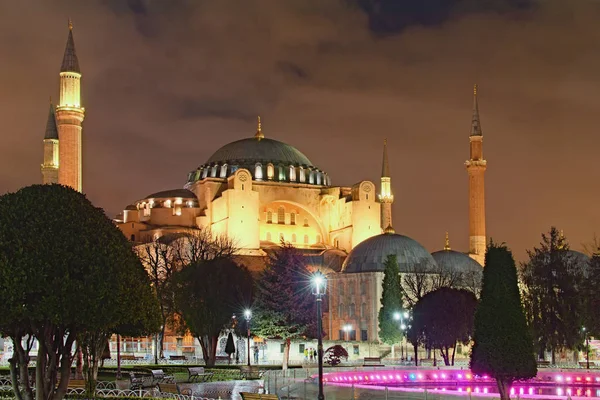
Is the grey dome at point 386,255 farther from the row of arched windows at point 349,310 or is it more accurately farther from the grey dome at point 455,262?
the grey dome at point 455,262

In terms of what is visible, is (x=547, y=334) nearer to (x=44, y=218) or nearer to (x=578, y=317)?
(x=578, y=317)

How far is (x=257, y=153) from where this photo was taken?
82.5m

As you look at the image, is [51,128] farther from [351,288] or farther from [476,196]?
[476,196]

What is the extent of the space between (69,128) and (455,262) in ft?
94.1

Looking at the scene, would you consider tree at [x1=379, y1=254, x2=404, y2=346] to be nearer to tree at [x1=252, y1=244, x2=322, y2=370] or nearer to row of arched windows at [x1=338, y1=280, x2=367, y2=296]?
row of arched windows at [x1=338, y1=280, x2=367, y2=296]

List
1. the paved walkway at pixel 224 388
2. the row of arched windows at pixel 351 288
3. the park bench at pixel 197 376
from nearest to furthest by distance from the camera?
the paved walkway at pixel 224 388, the park bench at pixel 197 376, the row of arched windows at pixel 351 288

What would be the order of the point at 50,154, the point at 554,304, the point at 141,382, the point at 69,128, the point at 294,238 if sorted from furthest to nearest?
the point at 294,238, the point at 50,154, the point at 69,128, the point at 554,304, the point at 141,382

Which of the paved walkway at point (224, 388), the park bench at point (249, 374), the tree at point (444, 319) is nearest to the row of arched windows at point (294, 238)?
the tree at point (444, 319)

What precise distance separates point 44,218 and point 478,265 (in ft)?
179

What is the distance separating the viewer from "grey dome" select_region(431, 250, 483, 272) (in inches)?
2586

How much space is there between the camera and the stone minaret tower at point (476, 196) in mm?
71375

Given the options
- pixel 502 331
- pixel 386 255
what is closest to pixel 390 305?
pixel 386 255

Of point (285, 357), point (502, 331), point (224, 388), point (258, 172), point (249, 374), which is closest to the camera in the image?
point (502, 331)

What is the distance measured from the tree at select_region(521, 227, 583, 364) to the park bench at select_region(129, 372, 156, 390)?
19216 mm
